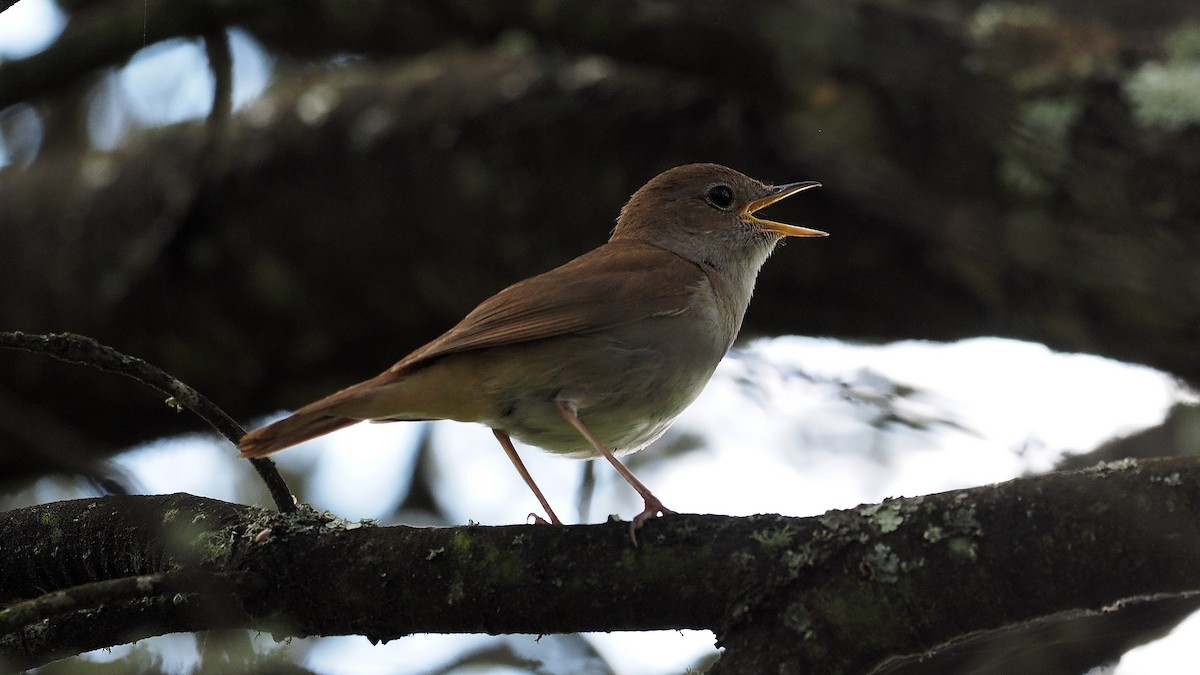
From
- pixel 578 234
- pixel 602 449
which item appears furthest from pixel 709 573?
pixel 578 234

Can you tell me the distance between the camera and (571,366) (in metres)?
4.00

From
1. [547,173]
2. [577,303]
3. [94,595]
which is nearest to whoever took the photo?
[94,595]

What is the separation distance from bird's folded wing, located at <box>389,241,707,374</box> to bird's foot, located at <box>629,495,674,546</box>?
2.70 feet

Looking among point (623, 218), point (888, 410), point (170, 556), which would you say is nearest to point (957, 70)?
point (623, 218)

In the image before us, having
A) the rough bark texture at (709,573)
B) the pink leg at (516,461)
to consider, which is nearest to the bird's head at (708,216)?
the pink leg at (516,461)

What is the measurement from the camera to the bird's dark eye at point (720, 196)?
17.6 feet

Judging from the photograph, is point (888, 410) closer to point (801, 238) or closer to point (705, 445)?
point (801, 238)

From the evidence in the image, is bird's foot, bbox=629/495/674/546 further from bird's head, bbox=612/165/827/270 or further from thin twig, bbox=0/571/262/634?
bird's head, bbox=612/165/827/270

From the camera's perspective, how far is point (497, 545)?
2.98 m

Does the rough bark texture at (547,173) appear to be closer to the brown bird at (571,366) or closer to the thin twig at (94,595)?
the brown bird at (571,366)

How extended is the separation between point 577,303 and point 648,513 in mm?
1233

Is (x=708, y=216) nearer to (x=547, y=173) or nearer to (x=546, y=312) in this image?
(x=547, y=173)

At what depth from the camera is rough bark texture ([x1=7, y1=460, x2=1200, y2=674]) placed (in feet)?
8.32

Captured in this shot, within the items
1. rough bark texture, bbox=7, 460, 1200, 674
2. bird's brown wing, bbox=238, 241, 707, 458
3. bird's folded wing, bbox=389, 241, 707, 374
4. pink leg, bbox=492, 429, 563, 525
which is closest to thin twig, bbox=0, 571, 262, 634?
rough bark texture, bbox=7, 460, 1200, 674
